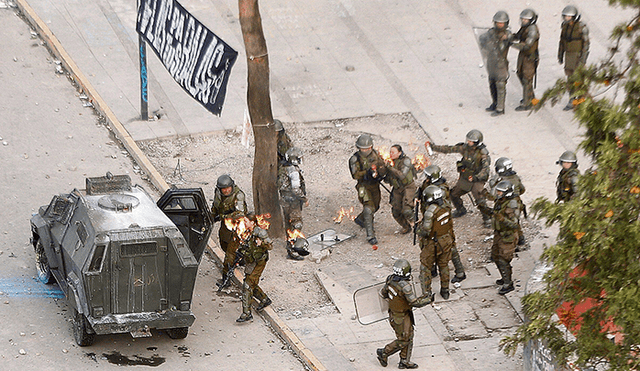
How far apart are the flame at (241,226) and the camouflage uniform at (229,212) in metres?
0.14

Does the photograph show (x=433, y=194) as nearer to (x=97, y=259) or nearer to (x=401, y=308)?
(x=401, y=308)

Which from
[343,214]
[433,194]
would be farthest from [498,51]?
[433,194]

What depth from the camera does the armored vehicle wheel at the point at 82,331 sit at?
43.5 ft

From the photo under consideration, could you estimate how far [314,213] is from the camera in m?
17.8

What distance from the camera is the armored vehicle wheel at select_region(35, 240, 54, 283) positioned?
1468 centimetres

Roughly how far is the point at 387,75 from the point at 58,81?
6.21m

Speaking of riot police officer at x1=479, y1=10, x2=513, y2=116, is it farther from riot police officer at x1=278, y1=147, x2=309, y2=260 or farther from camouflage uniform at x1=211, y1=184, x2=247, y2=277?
camouflage uniform at x1=211, y1=184, x2=247, y2=277

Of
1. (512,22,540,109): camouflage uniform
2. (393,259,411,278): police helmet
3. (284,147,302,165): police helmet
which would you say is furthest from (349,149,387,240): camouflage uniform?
(512,22,540,109): camouflage uniform

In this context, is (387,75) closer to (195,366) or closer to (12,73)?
(12,73)

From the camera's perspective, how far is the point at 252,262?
47.4 ft

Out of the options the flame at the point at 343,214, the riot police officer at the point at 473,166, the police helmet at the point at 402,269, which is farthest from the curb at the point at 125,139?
the riot police officer at the point at 473,166

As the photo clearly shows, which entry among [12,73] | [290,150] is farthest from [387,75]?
[12,73]

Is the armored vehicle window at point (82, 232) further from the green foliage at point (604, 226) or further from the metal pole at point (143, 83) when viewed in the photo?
the metal pole at point (143, 83)

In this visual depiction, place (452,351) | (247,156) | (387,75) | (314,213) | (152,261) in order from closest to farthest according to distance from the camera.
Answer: (152,261) < (452,351) < (314,213) < (247,156) < (387,75)
